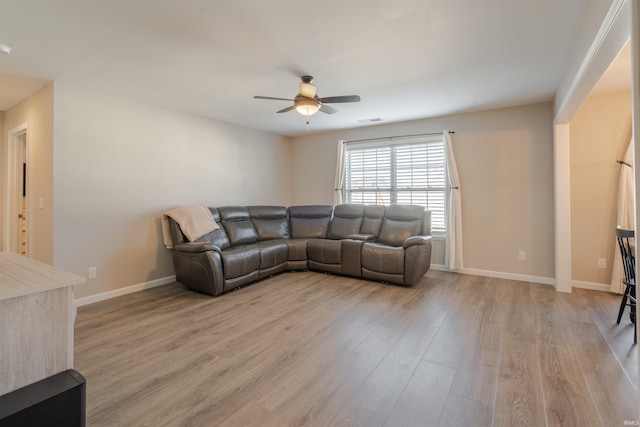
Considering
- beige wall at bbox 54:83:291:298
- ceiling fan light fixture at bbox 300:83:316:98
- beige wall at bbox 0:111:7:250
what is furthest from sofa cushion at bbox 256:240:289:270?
beige wall at bbox 0:111:7:250

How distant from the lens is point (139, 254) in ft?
12.5

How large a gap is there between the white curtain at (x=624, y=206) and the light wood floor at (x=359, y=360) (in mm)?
300

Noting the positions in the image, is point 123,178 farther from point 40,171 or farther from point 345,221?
point 345,221

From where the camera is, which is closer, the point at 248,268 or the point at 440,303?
the point at 440,303

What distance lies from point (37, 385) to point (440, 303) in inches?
127

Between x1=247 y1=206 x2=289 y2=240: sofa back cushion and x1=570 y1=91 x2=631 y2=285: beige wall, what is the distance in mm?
4134

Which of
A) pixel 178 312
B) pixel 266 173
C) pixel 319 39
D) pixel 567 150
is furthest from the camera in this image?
pixel 266 173

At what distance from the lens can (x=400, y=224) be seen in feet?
14.8

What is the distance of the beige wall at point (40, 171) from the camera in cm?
312

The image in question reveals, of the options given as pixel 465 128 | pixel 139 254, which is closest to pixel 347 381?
pixel 139 254

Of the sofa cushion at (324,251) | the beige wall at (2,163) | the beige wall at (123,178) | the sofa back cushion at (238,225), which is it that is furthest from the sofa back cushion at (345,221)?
the beige wall at (2,163)

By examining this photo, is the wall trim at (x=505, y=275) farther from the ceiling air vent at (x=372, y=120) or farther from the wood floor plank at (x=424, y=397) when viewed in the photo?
the wood floor plank at (x=424, y=397)

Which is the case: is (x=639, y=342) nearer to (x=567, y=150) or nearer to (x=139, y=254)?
(x=567, y=150)

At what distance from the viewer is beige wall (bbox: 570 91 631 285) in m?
3.52
